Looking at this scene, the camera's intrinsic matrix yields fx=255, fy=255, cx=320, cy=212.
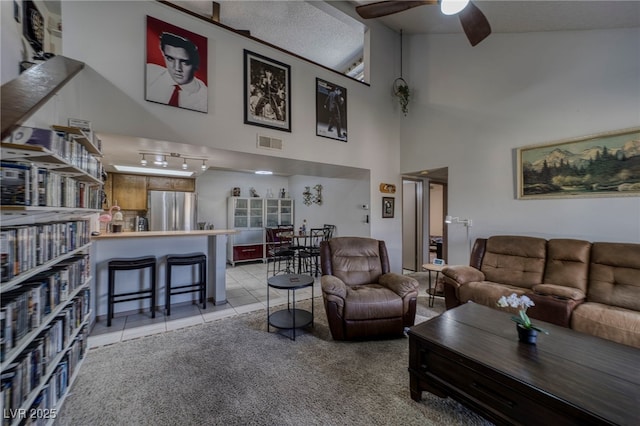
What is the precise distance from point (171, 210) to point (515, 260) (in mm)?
6342

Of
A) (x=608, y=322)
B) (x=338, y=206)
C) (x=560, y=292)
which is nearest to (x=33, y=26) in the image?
(x=338, y=206)

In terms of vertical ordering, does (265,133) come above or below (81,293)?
above

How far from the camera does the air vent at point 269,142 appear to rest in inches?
139

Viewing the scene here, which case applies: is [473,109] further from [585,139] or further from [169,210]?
[169,210]

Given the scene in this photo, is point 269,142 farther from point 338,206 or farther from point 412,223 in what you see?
point 412,223

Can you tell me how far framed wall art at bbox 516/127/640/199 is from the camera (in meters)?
Result: 2.73

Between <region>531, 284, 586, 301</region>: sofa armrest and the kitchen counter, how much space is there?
3788 millimetres

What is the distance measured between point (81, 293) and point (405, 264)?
5453 millimetres

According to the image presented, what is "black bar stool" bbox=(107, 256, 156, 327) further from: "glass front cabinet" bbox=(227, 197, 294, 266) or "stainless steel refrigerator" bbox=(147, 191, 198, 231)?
"glass front cabinet" bbox=(227, 197, 294, 266)

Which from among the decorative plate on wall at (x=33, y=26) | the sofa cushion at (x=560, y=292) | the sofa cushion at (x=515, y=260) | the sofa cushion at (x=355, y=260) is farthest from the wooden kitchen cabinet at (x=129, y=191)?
the sofa cushion at (x=560, y=292)

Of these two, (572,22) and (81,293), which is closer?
(81,293)

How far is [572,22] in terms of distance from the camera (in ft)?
9.82

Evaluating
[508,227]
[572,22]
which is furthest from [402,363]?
[572,22]

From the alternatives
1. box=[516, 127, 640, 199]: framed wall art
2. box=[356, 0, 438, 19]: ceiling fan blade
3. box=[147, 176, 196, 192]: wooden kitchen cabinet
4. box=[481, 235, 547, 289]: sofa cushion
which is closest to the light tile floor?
box=[481, 235, 547, 289]: sofa cushion
